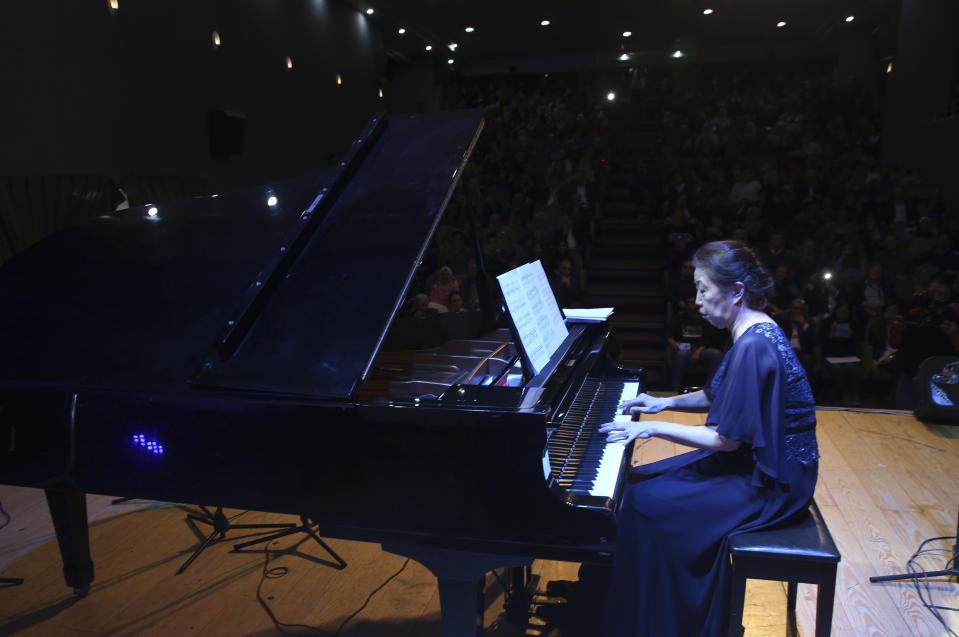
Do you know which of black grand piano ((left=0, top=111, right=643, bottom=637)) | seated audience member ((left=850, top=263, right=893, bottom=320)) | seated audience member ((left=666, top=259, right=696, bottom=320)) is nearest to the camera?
black grand piano ((left=0, top=111, right=643, bottom=637))

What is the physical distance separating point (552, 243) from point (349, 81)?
235 inches

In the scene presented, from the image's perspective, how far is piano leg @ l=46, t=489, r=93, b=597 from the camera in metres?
2.34

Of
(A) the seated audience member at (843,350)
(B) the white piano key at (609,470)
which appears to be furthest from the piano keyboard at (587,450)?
(A) the seated audience member at (843,350)

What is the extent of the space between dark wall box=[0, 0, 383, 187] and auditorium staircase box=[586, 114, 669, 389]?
14.4ft

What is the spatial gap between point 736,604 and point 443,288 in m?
4.21

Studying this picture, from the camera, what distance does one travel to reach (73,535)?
7.89 feet

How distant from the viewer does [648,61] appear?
1555cm

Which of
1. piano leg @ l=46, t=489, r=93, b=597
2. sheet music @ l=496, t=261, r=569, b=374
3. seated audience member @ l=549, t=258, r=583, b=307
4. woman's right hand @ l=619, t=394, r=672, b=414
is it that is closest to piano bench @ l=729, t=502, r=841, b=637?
woman's right hand @ l=619, t=394, r=672, b=414

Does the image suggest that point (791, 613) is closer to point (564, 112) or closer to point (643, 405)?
point (643, 405)

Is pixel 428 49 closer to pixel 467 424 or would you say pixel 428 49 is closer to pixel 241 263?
pixel 241 263

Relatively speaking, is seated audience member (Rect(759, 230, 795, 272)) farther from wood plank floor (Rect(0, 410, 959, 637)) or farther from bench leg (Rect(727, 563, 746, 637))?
bench leg (Rect(727, 563, 746, 637))

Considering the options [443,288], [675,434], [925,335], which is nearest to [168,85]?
[443,288]

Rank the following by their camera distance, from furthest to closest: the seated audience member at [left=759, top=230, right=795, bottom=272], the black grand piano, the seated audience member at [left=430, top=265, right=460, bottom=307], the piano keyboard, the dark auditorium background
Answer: the seated audience member at [left=759, top=230, right=795, bottom=272], the seated audience member at [left=430, top=265, right=460, bottom=307], the dark auditorium background, the piano keyboard, the black grand piano

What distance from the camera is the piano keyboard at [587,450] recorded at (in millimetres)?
1654
